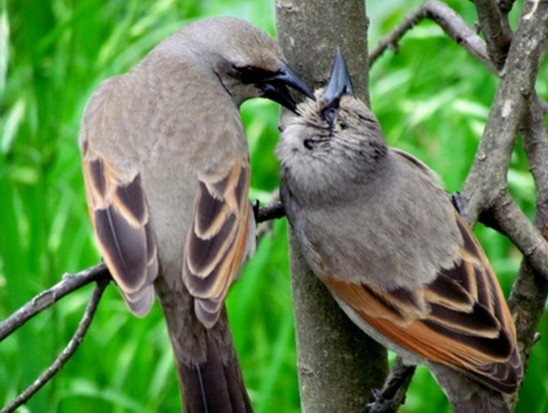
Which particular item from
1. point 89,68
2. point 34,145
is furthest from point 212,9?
point 34,145

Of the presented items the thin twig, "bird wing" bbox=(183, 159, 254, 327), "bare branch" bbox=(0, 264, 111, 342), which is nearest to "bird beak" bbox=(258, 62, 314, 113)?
"bird wing" bbox=(183, 159, 254, 327)

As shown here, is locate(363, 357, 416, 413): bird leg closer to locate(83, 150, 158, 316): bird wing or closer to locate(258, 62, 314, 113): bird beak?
locate(83, 150, 158, 316): bird wing

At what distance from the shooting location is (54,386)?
4.98m

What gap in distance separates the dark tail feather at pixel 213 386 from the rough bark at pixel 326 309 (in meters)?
0.39

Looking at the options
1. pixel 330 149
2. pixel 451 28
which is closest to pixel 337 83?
pixel 330 149

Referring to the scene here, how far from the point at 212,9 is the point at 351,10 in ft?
7.46

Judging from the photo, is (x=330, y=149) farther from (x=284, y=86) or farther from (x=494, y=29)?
(x=494, y=29)

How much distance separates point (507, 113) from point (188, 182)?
100 centimetres

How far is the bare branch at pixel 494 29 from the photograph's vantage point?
13.1 feet

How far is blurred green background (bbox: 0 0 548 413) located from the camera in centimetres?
541

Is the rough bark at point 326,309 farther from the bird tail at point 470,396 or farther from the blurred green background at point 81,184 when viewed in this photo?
the blurred green background at point 81,184

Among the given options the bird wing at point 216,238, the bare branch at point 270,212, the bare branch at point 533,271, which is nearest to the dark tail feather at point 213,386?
the bird wing at point 216,238

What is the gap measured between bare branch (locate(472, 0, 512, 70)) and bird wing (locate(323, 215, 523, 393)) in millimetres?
535

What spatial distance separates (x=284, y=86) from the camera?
4.23 m
